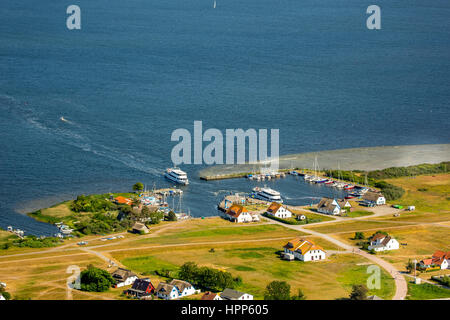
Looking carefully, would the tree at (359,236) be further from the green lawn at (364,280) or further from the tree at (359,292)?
the tree at (359,292)

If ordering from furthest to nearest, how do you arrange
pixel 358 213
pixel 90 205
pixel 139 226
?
1. pixel 358 213
2. pixel 90 205
3. pixel 139 226

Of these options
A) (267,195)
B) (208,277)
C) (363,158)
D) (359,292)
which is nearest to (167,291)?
(208,277)

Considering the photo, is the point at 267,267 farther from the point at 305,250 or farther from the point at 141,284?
the point at 141,284

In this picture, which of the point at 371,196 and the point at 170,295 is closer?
the point at 170,295

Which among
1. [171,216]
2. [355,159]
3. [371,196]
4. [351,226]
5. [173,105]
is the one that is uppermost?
[173,105]

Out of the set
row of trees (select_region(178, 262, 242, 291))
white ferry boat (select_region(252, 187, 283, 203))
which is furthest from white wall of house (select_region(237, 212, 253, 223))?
row of trees (select_region(178, 262, 242, 291))
